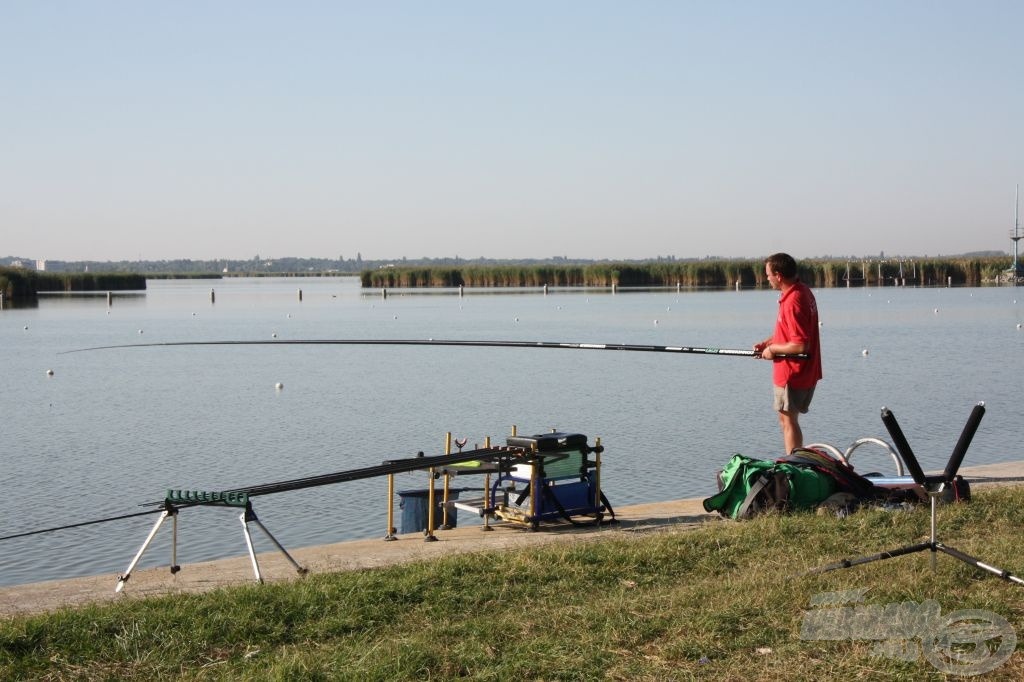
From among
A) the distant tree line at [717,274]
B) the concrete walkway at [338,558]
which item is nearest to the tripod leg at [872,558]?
the concrete walkway at [338,558]

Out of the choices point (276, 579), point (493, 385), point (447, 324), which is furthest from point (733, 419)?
point (447, 324)

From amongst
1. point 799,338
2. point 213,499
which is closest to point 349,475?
point 213,499

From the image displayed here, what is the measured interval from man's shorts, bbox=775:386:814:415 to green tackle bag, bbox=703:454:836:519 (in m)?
0.67

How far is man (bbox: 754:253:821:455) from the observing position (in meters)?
9.66

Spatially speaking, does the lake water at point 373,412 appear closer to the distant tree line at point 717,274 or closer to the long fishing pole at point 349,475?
the long fishing pole at point 349,475

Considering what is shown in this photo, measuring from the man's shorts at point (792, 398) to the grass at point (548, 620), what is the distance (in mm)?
2020

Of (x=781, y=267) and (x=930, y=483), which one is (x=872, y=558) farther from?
(x=781, y=267)

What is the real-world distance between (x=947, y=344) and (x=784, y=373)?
3296 centimetres

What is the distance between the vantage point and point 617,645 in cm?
550

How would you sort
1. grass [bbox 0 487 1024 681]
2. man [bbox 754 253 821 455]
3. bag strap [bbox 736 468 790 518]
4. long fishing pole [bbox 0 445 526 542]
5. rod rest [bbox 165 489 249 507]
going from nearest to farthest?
grass [bbox 0 487 1024 681]
long fishing pole [bbox 0 445 526 542]
rod rest [bbox 165 489 249 507]
bag strap [bbox 736 468 790 518]
man [bbox 754 253 821 455]

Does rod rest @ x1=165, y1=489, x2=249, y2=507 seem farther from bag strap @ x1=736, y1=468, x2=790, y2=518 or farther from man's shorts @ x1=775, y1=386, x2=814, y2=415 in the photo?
man's shorts @ x1=775, y1=386, x2=814, y2=415

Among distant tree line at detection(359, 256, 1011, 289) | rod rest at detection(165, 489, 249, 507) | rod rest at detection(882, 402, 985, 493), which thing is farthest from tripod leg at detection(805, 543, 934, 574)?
distant tree line at detection(359, 256, 1011, 289)

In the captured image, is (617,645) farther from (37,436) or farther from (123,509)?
(37,436)

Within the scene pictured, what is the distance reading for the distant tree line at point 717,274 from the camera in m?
107
